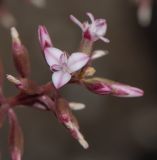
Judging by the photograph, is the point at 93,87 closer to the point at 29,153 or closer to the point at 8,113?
the point at 8,113

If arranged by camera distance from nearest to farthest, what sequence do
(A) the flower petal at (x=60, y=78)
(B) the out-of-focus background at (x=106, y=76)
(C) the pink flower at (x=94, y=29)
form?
(A) the flower petal at (x=60, y=78) → (C) the pink flower at (x=94, y=29) → (B) the out-of-focus background at (x=106, y=76)

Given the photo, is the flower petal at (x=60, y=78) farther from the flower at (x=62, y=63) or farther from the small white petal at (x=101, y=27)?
the small white petal at (x=101, y=27)

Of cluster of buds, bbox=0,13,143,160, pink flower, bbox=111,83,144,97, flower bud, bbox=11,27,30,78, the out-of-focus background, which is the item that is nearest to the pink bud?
cluster of buds, bbox=0,13,143,160

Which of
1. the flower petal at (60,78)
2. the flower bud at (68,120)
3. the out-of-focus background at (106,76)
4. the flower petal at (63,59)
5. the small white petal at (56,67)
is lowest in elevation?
the out-of-focus background at (106,76)

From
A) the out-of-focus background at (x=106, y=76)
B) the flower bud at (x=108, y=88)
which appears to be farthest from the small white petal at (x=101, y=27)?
the out-of-focus background at (x=106, y=76)

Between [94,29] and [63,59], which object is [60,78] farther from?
[94,29]

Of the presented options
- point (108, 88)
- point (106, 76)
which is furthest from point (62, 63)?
point (106, 76)

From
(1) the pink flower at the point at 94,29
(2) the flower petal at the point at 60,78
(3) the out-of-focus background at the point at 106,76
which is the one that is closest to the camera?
(2) the flower petal at the point at 60,78

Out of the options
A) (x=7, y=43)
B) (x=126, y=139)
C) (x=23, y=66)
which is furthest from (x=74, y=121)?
(x=126, y=139)
